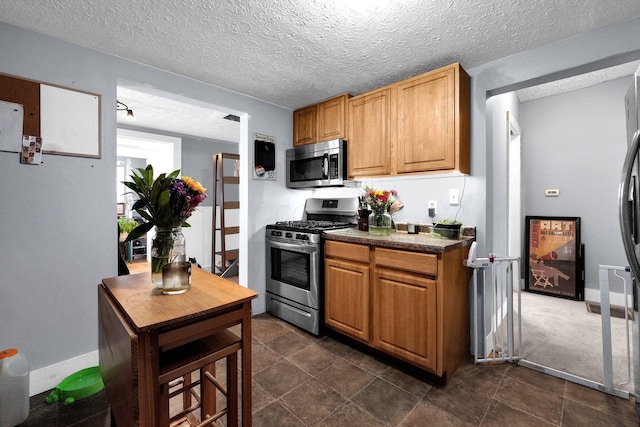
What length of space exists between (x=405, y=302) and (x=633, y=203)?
1358 millimetres

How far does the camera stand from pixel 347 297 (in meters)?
2.33

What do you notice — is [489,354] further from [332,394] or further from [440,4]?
[440,4]

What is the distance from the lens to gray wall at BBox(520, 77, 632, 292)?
3.20 meters

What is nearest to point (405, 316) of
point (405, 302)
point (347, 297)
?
point (405, 302)

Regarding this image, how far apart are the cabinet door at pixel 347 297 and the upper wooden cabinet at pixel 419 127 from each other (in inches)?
35.4

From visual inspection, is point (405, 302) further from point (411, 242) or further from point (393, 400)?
point (393, 400)

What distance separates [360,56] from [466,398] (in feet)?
8.06

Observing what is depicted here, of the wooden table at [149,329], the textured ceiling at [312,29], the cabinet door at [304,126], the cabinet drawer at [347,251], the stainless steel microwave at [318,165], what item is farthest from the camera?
the cabinet door at [304,126]

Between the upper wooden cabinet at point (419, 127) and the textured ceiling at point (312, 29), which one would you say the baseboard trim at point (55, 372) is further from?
the upper wooden cabinet at point (419, 127)

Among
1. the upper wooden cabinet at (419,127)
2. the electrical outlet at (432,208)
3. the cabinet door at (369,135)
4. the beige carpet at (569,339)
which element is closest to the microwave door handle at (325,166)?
the cabinet door at (369,135)

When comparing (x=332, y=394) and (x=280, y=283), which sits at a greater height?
(x=280, y=283)

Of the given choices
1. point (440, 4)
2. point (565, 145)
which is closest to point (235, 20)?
point (440, 4)

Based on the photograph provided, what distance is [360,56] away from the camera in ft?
6.89

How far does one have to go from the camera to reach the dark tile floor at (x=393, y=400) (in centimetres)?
158
